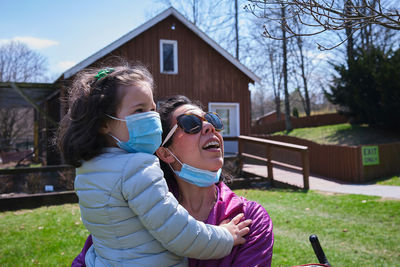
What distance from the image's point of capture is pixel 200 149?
207 centimetres

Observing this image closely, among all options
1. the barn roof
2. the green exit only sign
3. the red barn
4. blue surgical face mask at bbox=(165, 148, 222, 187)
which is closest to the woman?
blue surgical face mask at bbox=(165, 148, 222, 187)

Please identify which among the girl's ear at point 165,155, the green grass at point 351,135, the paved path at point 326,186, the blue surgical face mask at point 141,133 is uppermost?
the blue surgical face mask at point 141,133

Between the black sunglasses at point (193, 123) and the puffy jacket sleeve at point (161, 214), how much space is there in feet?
1.75

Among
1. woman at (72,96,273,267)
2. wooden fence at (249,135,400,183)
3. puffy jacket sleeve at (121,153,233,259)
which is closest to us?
puffy jacket sleeve at (121,153,233,259)

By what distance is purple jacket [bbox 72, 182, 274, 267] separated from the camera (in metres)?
1.69

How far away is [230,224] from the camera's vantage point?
1737 mm

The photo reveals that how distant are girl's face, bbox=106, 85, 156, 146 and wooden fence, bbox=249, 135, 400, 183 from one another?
10.7 metres

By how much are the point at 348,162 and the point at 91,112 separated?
A: 13.0 m

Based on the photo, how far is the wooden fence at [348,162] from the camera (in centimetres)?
1263

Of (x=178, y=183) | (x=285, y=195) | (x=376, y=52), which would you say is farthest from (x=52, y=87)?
(x=376, y=52)

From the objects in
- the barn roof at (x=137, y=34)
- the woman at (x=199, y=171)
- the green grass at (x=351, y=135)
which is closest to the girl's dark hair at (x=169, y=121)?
the woman at (x=199, y=171)

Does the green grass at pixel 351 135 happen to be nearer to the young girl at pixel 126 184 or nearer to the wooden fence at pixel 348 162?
the wooden fence at pixel 348 162

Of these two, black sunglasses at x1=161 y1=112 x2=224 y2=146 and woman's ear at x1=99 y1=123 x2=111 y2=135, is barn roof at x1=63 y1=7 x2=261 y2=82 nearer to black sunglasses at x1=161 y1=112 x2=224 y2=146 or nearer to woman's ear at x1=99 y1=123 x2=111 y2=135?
black sunglasses at x1=161 y1=112 x2=224 y2=146

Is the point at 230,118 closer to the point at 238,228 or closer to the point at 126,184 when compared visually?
the point at 238,228
